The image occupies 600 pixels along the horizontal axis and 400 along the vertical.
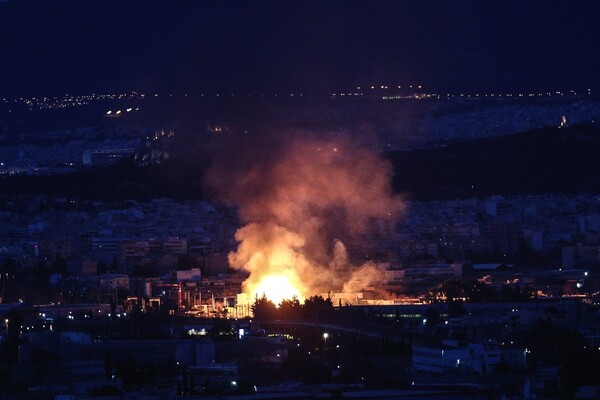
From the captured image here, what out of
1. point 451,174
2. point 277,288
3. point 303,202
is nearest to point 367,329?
point 277,288

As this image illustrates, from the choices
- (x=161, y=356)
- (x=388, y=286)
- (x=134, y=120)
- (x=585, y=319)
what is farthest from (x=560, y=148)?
(x=161, y=356)

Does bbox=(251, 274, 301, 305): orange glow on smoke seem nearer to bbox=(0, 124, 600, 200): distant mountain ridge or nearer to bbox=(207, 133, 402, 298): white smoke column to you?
bbox=(207, 133, 402, 298): white smoke column

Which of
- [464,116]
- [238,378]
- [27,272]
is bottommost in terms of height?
[238,378]

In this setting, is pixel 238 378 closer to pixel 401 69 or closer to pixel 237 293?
pixel 237 293

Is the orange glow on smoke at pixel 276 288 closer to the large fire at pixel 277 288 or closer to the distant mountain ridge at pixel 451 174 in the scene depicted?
the large fire at pixel 277 288

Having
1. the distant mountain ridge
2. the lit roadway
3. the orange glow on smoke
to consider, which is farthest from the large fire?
the distant mountain ridge

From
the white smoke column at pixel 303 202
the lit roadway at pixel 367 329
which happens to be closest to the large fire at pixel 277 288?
the white smoke column at pixel 303 202
